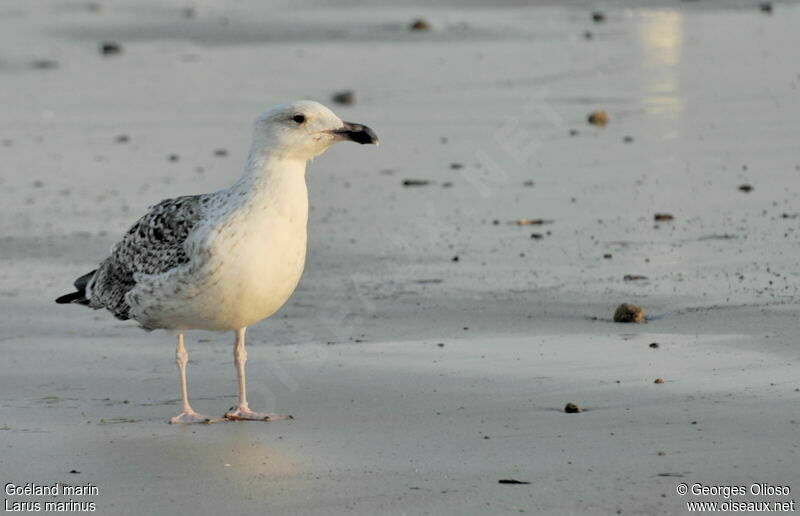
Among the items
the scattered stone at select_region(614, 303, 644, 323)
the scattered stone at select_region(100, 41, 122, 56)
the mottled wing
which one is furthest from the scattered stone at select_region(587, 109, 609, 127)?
the scattered stone at select_region(100, 41, 122, 56)

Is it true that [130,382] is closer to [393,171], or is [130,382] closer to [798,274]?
[798,274]

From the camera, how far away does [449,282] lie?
9.89 metres

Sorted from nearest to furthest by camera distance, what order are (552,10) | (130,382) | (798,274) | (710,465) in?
(710,465), (130,382), (798,274), (552,10)

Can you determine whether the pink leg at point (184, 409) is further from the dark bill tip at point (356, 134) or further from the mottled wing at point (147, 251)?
the dark bill tip at point (356, 134)

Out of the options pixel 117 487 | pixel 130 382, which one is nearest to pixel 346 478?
pixel 117 487

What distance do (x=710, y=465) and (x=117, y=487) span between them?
2355 mm

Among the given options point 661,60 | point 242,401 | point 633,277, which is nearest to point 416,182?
point 633,277

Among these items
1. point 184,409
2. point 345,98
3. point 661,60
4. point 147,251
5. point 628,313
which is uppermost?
point 661,60

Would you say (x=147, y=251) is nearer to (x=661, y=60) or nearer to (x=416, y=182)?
(x=416, y=182)

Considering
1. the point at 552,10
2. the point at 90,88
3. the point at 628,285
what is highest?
the point at 552,10

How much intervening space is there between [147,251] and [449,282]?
2.55m

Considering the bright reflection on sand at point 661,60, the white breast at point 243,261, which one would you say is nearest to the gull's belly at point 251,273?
the white breast at point 243,261

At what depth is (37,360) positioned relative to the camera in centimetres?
855

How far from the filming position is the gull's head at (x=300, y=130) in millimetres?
7609
